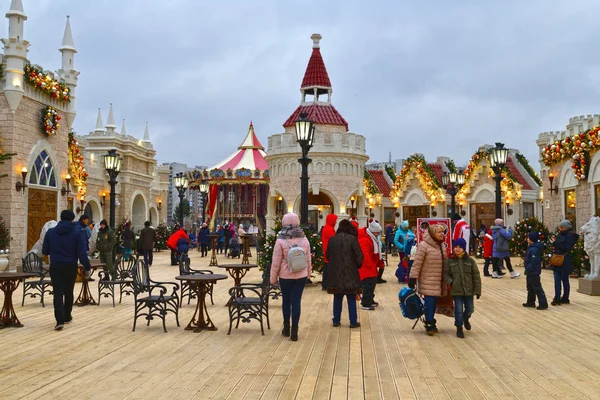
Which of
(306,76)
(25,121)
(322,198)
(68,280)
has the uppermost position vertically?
(306,76)

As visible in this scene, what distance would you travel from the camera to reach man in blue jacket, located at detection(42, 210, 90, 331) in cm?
788

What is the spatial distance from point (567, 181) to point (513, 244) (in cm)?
307

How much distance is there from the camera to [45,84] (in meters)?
16.8

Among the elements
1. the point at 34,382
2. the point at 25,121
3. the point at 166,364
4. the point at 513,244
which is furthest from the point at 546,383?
the point at 25,121

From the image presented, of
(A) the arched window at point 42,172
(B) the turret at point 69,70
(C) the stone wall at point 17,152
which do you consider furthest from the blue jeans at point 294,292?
(B) the turret at point 69,70

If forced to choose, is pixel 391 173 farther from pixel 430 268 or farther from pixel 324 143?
pixel 430 268

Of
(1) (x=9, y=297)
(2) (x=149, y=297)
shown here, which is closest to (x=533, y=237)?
(2) (x=149, y=297)

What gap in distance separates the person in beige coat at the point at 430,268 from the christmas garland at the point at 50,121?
1368cm

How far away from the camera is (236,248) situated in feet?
75.8

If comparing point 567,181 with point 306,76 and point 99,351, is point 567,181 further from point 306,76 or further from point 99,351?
point 99,351

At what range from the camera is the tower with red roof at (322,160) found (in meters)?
24.0

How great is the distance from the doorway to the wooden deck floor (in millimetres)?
A: 7997

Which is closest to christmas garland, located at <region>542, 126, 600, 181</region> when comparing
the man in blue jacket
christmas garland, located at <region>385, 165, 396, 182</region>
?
the man in blue jacket

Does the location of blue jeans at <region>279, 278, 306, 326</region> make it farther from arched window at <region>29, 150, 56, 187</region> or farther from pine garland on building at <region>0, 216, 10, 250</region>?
arched window at <region>29, 150, 56, 187</region>
